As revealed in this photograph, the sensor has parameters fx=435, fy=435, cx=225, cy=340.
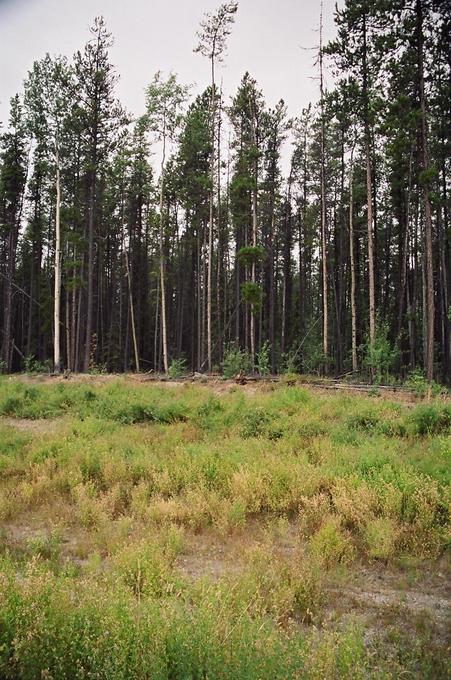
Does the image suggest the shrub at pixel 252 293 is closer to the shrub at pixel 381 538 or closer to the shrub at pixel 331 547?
the shrub at pixel 381 538

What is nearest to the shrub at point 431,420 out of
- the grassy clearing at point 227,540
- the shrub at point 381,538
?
the grassy clearing at point 227,540

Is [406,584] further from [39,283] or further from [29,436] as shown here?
[39,283]

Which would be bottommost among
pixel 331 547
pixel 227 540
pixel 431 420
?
pixel 227 540

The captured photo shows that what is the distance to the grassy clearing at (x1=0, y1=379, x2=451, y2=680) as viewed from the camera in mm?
3211

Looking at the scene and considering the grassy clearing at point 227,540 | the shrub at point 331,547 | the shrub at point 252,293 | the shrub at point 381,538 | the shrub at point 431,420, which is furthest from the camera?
the shrub at point 252,293

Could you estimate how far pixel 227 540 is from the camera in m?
6.04

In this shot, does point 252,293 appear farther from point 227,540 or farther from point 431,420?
point 227,540

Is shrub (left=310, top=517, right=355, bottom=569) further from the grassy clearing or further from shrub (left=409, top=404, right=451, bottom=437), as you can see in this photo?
shrub (left=409, top=404, right=451, bottom=437)

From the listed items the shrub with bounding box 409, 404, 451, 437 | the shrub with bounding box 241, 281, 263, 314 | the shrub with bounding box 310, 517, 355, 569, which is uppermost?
the shrub with bounding box 241, 281, 263, 314

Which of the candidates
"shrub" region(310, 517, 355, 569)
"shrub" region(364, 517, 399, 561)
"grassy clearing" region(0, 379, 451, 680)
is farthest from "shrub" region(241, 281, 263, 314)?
"shrub" region(310, 517, 355, 569)

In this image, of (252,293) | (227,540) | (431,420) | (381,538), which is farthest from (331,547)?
(252,293)

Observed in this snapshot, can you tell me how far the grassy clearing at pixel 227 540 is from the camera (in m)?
3.21

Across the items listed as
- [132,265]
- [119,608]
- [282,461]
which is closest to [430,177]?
[282,461]

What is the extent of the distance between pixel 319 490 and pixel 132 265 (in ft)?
112
